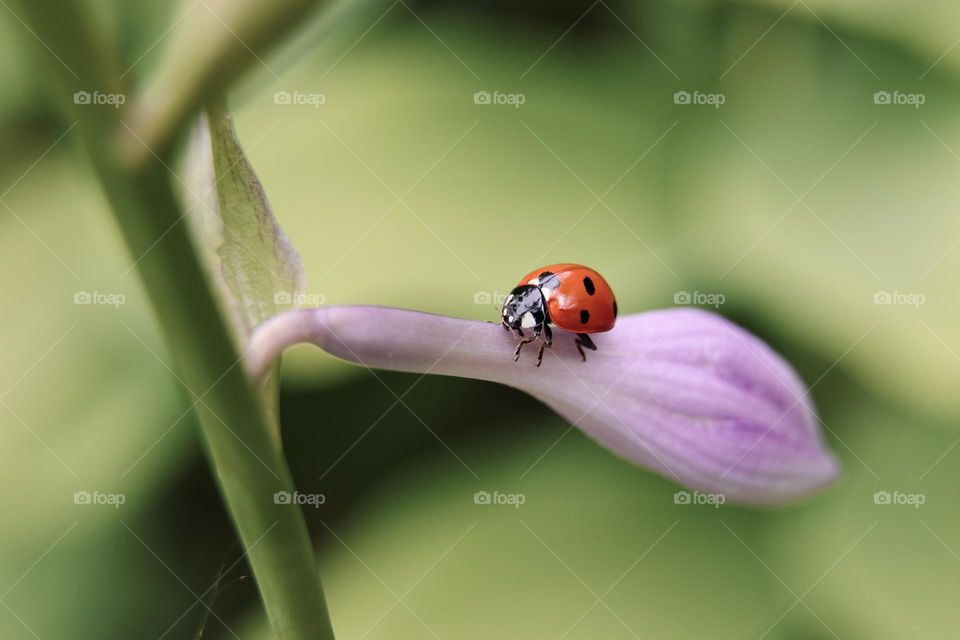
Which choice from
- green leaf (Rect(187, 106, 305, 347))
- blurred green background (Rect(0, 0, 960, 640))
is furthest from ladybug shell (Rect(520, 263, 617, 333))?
blurred green background (Rect(0, 0, 960, 640))

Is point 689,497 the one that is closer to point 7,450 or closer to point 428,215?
point 428,215

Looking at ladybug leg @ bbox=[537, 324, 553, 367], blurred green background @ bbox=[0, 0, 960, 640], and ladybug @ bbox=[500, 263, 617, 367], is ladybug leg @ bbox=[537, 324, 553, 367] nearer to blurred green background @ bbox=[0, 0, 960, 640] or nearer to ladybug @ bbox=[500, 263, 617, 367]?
ladybug @ bbox=[500, 263, 617, 367]

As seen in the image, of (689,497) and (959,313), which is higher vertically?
(959,313)

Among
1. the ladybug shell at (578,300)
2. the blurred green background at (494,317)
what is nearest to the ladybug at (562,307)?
the ladybug shell at (578,300)

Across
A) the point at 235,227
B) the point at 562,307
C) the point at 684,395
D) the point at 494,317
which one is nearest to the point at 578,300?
the point at 562,307

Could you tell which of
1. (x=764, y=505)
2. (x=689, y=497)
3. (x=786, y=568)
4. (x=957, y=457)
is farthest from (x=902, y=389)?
(x=764, y=505)

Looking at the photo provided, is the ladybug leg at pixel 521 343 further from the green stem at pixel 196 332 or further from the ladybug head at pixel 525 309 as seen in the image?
the green stem at pixel 196 332
